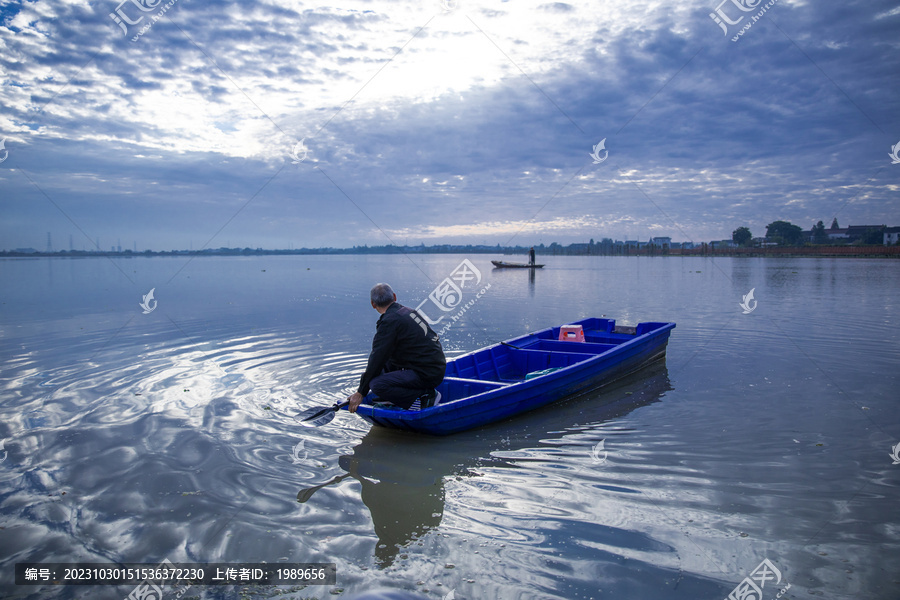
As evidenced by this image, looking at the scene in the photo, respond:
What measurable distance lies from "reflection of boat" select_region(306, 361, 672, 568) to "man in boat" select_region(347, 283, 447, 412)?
2.24ft

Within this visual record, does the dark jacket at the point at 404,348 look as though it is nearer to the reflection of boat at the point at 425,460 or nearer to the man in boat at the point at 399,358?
the man in boat at the point at 399,358

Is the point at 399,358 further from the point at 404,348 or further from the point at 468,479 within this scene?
the point at 468,479

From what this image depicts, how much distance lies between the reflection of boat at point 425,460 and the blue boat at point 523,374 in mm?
232

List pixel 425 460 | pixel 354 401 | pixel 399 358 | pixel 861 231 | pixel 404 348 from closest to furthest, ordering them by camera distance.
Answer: pixel 425 460, pixel 354 401, pixel 404 348, pixel 399 358, pixel 861 231

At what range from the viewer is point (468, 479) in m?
5.85

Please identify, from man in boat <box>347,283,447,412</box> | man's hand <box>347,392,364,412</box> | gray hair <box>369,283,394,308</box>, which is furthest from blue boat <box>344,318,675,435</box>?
gray hair <box>369,283,394,308</box>

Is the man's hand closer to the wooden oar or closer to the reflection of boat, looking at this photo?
the wooden oar

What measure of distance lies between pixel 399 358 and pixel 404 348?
201 millimetres

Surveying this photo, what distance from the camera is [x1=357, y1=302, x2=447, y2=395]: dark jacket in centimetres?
688

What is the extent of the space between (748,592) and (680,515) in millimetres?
1117

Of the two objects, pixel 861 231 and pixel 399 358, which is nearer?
pixel 399 358

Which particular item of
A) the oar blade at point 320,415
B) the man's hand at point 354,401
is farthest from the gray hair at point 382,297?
the oar blade at point 320,415

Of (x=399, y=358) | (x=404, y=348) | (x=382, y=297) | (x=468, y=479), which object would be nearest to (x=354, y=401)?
(x=399, y=358)

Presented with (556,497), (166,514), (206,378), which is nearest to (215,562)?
(166,514)
